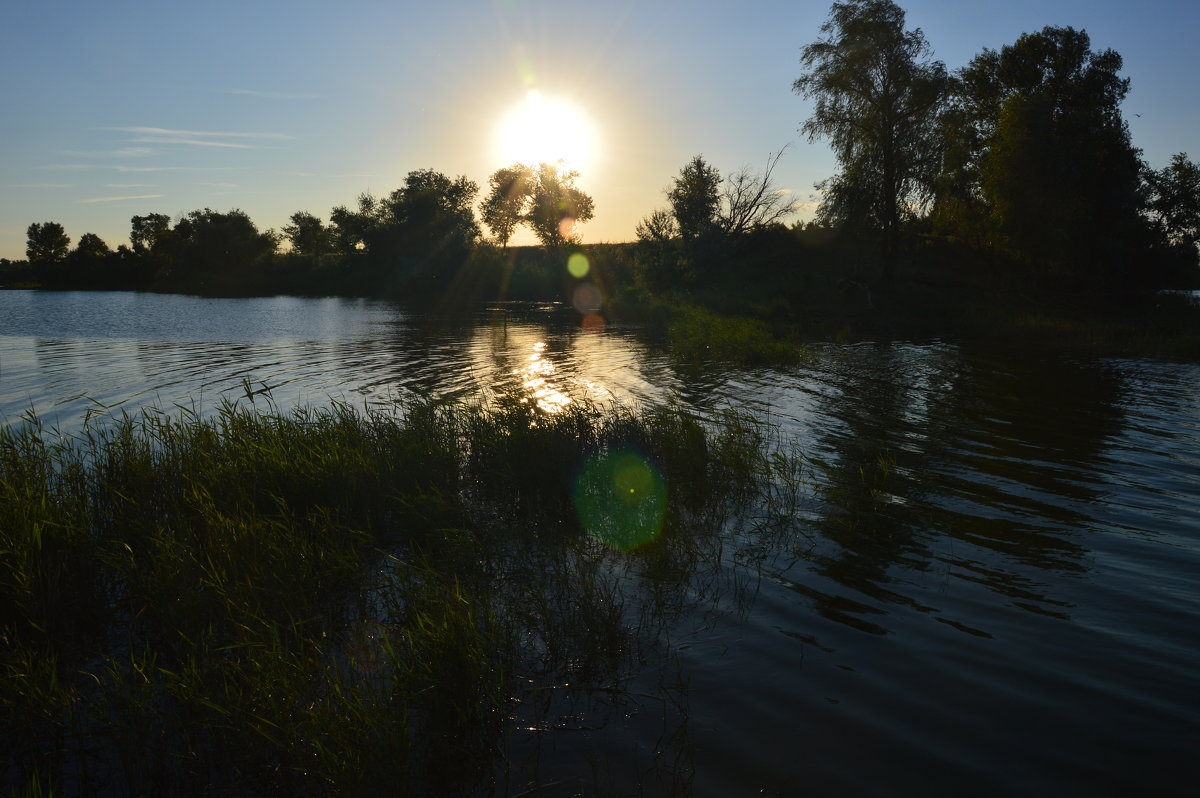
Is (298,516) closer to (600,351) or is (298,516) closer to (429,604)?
(429,604)

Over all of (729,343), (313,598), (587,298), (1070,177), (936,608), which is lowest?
(936,608)

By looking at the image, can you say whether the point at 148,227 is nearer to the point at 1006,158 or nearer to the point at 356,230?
the point at 356,230

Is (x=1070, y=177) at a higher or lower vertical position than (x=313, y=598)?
higher

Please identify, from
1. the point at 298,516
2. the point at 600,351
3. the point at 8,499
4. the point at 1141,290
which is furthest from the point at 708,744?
the point at 1141,290

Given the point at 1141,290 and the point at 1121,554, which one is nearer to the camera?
the point at 1121,554

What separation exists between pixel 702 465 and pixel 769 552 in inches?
104

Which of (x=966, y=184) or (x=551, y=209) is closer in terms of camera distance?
(x=966, y=184)

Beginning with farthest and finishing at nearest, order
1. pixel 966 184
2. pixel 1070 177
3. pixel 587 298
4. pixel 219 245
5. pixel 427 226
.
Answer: pixel 219 245
pixel 427 226
pixel 587 298
pixel 966 184
pixel 1070 177

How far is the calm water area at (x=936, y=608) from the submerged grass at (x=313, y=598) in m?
0.75

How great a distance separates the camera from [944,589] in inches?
282

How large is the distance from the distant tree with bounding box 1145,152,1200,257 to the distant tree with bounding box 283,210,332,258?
139156mm

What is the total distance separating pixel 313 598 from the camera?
6.29m

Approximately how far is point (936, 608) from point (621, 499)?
4.18 m

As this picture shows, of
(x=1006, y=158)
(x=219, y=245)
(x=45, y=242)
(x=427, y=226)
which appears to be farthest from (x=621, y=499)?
(x=45, y=242)
